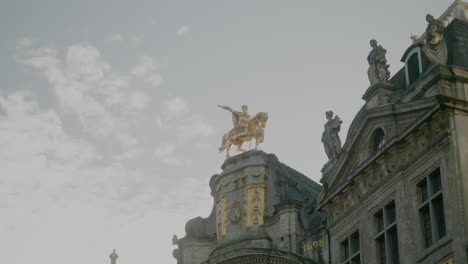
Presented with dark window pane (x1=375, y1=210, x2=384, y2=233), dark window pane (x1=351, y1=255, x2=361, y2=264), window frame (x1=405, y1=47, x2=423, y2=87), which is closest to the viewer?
dark window pane (x1=375, y1=210, x2=384, y2=233)

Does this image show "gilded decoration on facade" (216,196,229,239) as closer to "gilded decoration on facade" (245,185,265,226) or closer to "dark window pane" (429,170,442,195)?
"gilded decoration on facade" (245,185,265,226)

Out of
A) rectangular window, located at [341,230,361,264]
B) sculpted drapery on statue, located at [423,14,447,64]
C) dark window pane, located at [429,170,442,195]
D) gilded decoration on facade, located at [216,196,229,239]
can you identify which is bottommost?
rectangular window, located at [341,230,361,264]

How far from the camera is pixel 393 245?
37219 millimetres

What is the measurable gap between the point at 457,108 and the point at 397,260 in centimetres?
543

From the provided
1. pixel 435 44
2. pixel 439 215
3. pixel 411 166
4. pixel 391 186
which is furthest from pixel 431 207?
pixel 435 44

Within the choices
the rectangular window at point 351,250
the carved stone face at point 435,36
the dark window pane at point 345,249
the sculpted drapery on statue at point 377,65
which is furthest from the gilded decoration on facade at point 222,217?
the carved stone face at point 435,36

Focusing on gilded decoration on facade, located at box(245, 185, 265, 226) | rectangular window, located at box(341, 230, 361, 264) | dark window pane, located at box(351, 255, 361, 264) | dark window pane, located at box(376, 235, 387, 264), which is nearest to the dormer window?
rectangular window, located at box(341, 230, 361, 264)

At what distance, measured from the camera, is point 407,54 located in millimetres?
41906

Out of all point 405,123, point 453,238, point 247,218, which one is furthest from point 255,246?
point 453,238

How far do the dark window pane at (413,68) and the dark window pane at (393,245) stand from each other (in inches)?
251

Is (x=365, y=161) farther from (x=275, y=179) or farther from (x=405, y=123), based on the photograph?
(x=275, y=179)

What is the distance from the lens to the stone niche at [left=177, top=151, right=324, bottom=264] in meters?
47.5

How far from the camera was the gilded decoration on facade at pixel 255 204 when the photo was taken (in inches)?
1964

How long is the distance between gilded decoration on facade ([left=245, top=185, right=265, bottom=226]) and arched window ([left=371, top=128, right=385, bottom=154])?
37.5ft
